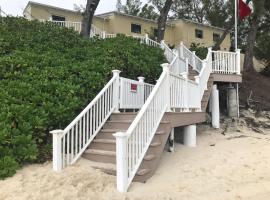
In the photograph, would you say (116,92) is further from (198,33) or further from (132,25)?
(198,33)

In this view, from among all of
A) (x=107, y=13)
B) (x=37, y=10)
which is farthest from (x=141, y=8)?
(x=37, y=10)

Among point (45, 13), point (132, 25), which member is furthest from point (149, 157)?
point (132, 25)

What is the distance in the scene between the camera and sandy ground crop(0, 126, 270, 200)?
7121 millimetres

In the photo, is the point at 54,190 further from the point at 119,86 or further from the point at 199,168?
the point at 119,86

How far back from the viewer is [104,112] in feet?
33.8

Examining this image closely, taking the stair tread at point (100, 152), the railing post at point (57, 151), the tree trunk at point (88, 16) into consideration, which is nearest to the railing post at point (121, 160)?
the railing post at point (57, 151)

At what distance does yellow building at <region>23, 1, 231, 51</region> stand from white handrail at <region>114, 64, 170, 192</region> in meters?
21.1

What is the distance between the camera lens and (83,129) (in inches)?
361

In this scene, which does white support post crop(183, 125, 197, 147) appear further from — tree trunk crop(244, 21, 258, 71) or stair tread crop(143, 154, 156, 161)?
tree trunk crop(244, 21, 258, 71)

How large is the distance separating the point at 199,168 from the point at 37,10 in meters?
→ 23.1

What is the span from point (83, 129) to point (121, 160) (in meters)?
2.12

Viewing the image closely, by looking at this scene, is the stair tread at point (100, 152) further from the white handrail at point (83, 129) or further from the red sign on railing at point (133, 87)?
the red sign on railing at point (133, 87)

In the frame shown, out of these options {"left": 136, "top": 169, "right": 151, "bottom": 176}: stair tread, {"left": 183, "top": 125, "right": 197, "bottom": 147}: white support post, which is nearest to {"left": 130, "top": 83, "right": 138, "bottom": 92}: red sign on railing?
{"left": 183, "top": 125, "right": 197, "bottom": 147}: white support post

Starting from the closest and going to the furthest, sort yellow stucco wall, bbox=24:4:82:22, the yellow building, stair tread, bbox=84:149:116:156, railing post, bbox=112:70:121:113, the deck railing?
1. stair tread, bbox=84:149:116:156
2. railing post, bbox=112:70:121:113
3. the deck railing
4. yellow stucco wall, bbox=24:4:82:22
5. the yellow building
